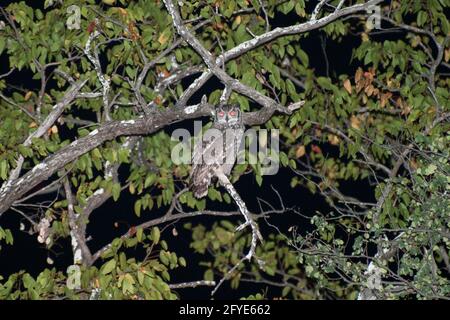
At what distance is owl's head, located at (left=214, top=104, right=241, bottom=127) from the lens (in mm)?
5984

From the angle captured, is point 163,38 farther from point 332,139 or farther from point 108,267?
point 332,139

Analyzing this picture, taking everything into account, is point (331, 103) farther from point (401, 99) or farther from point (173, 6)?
point (173, 6)

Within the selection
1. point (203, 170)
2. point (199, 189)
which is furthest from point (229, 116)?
point (199, 189)

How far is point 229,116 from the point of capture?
614 centimetres

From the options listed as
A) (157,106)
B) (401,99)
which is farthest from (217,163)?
(401,99)

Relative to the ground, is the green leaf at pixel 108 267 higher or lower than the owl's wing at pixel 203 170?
lower

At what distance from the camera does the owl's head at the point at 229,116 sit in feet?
19.6

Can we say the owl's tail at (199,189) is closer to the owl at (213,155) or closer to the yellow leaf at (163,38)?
the owl at (213,155)

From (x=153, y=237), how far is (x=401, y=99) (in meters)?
2.70

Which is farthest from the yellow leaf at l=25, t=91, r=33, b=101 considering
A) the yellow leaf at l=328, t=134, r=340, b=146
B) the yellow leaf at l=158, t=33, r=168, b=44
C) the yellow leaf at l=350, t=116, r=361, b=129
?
the yellow leaf at l=350, t=116, r=361, b=129

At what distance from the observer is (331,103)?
7.25 meters

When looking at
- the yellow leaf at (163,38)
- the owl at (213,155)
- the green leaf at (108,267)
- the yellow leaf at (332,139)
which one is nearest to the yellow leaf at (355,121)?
the yellow leaf at (332,139)

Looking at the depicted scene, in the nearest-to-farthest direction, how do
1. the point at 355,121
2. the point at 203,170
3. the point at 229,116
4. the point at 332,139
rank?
1. the point at 229,116
2. the point at 203,170
3. the point at 355,121
4. the point at 332,139

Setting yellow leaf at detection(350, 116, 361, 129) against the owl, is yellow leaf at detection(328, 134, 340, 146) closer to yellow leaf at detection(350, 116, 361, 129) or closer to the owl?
yellow leaf at detection(350, 116, 361, 129)
